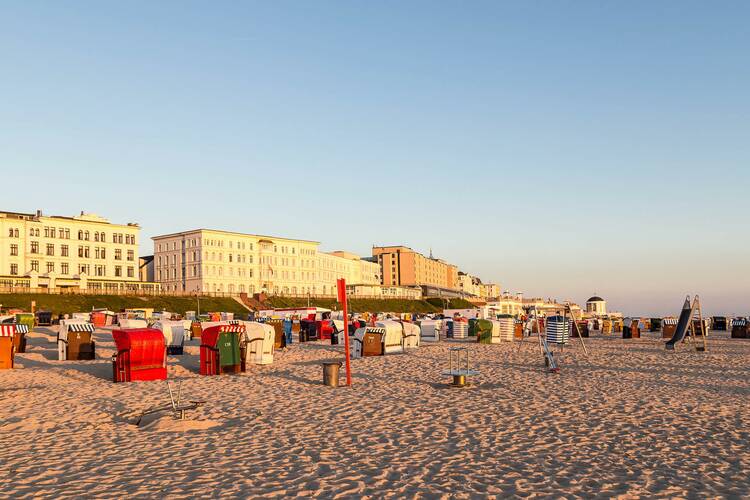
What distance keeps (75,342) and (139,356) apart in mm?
9308

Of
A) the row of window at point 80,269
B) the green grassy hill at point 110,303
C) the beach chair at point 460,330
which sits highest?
the row of window at point 80,269

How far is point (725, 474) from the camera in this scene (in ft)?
26.5

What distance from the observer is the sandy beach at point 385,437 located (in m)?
7.75

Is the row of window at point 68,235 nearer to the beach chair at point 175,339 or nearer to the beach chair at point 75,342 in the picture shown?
the beach chair at point 75,342

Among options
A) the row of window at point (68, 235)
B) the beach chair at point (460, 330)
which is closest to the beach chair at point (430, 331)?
the beach chair at point (460, 330)

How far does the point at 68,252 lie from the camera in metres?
92.0

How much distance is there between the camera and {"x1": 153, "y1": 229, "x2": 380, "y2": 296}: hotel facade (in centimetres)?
11075

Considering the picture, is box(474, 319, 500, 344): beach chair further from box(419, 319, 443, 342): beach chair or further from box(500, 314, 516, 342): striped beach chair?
box(419, 319, 443, 342): beach chair

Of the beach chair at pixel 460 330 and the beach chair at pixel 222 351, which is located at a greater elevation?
the beach chair at pixel 222 351

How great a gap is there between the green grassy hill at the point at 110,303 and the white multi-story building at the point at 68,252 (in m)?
5.58

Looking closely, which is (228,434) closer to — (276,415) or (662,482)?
(276,415)

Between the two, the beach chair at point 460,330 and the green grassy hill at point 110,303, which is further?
the green grassy hill at point 110,303

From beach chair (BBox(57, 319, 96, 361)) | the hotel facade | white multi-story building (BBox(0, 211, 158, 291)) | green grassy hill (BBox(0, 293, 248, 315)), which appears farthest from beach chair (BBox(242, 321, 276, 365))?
the hotel facade

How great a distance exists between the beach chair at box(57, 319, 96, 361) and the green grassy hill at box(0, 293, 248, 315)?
54.6m
